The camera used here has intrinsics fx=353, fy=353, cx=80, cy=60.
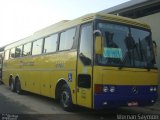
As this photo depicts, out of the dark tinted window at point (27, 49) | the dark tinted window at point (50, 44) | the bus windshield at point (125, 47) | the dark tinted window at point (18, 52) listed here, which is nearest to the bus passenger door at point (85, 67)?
the bus windshield at point (125, 47)

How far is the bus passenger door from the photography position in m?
10.9

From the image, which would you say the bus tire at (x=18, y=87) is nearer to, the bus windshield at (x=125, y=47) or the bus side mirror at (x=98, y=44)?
the bus windshield at (x=125, y=47)

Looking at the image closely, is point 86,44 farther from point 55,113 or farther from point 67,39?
point 55,113

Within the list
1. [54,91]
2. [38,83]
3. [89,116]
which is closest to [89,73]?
[89,116]

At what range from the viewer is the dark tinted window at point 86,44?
1112 cm

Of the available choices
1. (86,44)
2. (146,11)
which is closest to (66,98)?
(86,44)

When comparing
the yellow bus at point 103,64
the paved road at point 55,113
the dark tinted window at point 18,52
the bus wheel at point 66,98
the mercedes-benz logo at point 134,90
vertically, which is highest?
the dark tinted window at point 18,52

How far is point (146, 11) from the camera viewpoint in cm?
1814

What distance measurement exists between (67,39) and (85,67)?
2.27 meters

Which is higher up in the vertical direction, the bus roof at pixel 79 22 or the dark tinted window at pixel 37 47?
the bus roof at pixel 79 22

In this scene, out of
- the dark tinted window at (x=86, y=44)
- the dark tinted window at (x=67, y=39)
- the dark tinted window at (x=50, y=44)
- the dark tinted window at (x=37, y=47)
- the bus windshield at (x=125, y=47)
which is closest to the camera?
the bus windshield at (x=125, y=47)

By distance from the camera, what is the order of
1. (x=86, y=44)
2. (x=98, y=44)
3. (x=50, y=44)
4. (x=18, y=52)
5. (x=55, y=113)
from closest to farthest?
(x=98, y=44) → (x=86, y=44) → (x=55, y=113) → (x=50, y=44) → (x=18, y=52)

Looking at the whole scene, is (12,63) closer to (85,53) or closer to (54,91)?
(54,91)

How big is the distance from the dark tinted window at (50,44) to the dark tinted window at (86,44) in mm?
2660
